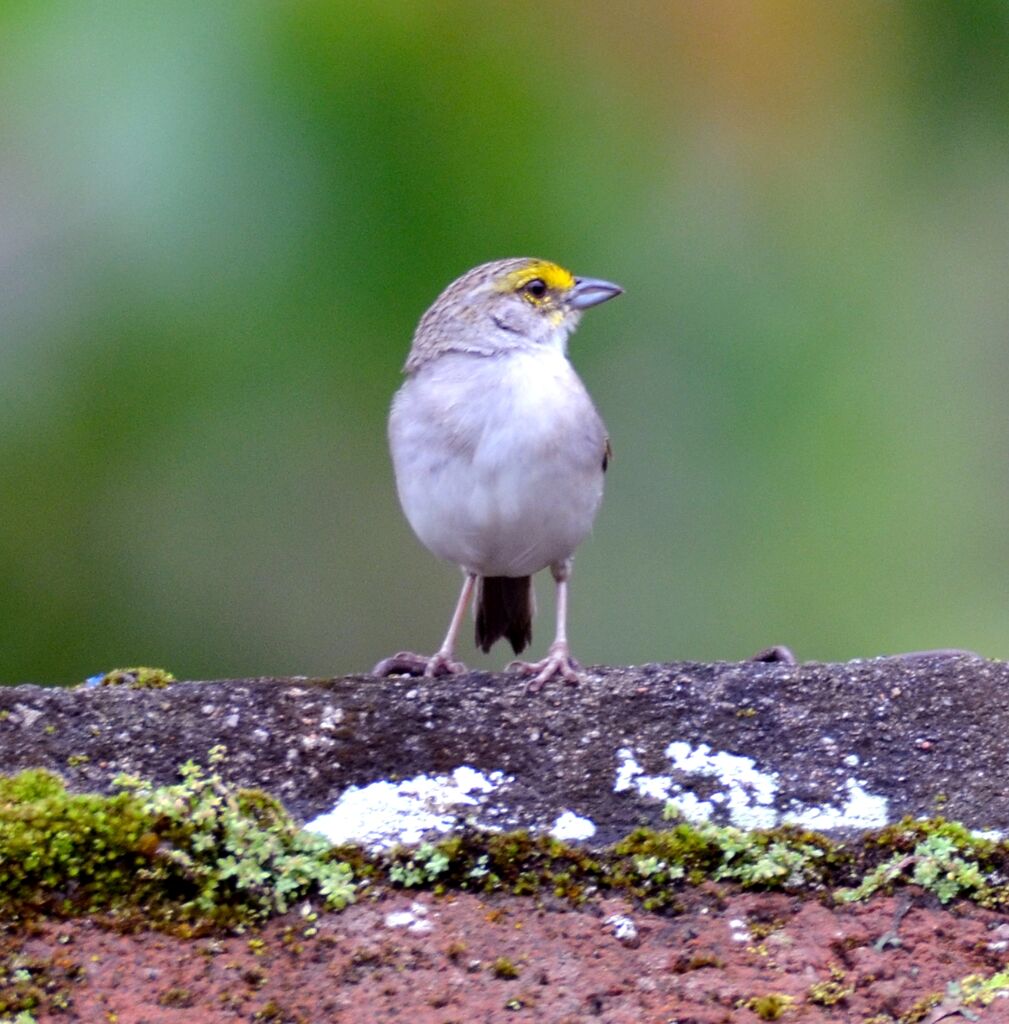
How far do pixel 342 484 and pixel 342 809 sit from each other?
3.67 meters

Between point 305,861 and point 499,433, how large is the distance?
2.49 m

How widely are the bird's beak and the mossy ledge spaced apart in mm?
2947

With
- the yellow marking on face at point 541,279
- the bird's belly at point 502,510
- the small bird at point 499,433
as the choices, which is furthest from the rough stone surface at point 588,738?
the yellow marking on face at point 541,279

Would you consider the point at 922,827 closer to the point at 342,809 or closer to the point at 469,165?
the point at 342,809

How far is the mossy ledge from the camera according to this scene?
7.55ft

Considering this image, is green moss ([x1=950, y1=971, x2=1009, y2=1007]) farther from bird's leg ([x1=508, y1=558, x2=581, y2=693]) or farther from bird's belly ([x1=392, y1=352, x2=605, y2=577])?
bird's belly ([x1=392, y1=352, x2=605, y2=577])

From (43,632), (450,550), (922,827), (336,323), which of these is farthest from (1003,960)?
(43,632)

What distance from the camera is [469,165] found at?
470 cm

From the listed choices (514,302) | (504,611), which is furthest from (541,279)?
(504,611)

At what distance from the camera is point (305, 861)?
95.9 inches

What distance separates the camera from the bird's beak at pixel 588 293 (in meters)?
5.30

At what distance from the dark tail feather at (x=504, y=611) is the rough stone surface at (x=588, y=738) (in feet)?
8.15

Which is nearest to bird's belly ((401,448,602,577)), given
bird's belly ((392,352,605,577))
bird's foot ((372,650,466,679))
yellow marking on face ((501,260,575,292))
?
bird's belly ((392,352,605,577))

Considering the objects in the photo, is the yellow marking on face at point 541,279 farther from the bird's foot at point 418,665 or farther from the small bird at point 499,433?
the bird's foot at point 418,665
